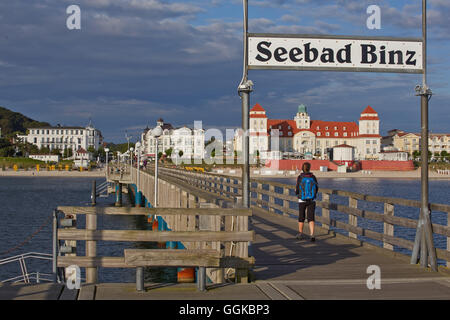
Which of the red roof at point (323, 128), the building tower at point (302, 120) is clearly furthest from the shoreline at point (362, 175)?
the building tower at point (302, 120)

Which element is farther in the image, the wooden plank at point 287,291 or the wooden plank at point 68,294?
the wooden plank at point 287,291

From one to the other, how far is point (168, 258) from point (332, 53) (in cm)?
419

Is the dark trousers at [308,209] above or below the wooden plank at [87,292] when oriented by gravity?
above

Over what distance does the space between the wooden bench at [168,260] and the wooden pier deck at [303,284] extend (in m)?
0.21

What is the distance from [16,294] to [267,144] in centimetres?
15864

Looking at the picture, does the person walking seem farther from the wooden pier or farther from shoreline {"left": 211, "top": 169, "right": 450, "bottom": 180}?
shoreline {"left": 211, "top": 169, "right": 450, "bottom": 180}

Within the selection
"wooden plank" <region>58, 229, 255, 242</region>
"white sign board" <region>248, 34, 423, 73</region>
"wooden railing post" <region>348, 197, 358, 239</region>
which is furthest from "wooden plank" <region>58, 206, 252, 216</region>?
"wooden railing post" <region>348, 197, 358, 239</region>

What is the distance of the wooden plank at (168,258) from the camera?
723 cm

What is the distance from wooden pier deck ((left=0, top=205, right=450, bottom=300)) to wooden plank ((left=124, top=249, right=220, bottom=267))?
37 centimetres

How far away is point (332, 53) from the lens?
29.0ft

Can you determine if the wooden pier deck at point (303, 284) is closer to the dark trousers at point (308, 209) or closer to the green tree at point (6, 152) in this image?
the dark trousers at point (308, 209)

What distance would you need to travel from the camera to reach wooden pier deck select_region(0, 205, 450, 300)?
7020 mm

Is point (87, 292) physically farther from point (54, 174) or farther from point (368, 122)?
point (368, 122)
